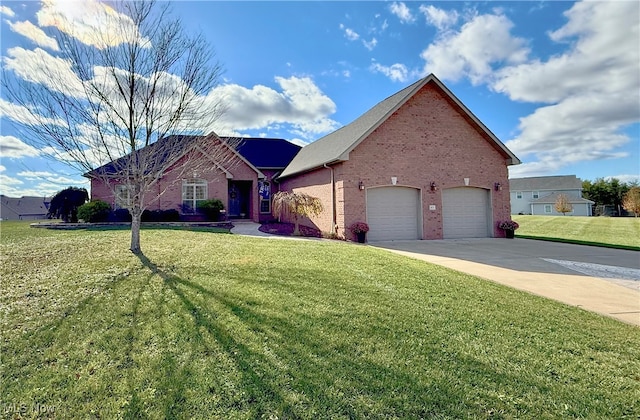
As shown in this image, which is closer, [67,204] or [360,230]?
[360,230]

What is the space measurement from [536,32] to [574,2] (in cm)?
240

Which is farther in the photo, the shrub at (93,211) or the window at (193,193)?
the window at (193,193)

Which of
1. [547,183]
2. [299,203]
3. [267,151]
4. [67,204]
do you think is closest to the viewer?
[299,203]

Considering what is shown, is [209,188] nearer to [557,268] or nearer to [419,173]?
[419,173]

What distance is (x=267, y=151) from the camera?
87.5 ft

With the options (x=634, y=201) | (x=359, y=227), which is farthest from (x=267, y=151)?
(x=634, y=201)

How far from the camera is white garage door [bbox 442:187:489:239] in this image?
15.3 metres

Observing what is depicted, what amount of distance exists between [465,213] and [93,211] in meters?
19.3

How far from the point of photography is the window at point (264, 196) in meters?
23.0

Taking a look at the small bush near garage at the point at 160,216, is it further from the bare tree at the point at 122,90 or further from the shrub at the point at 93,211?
the bare tree at the point at 122,90

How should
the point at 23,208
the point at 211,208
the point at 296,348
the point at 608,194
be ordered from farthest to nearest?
1. the point at 608,194
2. the point at 23,208
3. the point at 211,208
4. the point at 296,348

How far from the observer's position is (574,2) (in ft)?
38.1

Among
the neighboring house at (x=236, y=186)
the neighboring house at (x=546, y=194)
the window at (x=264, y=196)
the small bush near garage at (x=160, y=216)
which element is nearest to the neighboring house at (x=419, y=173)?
the neighboring house at (x=236, y=186)

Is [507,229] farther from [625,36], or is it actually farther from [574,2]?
[574,2]
